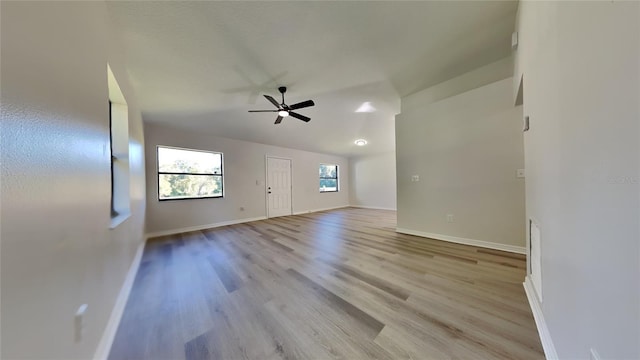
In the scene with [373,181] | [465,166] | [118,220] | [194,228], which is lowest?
[194,228]

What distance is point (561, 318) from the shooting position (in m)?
1.05

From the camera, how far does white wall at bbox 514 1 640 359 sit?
60cm

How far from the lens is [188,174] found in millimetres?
4711

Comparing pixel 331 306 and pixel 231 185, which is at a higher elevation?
pixel 231 185

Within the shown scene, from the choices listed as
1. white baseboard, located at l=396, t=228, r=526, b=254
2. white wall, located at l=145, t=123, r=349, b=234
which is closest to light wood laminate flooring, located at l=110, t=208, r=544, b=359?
white baseboard, located at l=396, t=228, r=526, b=254

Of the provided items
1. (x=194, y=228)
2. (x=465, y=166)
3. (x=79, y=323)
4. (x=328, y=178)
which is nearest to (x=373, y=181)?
(x=328, y=178)

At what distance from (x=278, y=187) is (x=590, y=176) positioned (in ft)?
20.0

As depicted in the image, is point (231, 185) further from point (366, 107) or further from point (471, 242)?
point (471, 242)

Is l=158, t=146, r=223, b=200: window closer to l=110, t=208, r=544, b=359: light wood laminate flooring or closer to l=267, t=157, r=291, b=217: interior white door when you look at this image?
l=267, t=157, r=291, b=217: interior white door

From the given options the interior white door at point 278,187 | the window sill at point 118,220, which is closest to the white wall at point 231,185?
the interior white door at point 278,187

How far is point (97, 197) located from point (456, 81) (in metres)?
4.64

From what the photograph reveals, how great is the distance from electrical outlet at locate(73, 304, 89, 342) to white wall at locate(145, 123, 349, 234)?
393cm

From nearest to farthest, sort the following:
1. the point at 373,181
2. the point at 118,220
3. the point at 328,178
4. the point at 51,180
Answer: the point at 51,180 < the point at 118,220 < the point at 373,181 < the point at 328,178

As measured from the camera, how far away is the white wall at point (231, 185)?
4.24m
